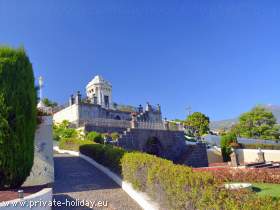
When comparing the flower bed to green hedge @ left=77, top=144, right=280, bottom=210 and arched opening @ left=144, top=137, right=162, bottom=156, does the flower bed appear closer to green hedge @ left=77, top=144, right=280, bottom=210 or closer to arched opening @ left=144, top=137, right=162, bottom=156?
green hedge @ left=77, top=144, right=280, bottom=210

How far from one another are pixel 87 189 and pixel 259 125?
47452 millimetres

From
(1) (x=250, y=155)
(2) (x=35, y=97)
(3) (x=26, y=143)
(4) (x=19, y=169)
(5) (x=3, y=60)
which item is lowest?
(1) (x=250, y=155)

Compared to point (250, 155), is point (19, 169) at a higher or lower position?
higher

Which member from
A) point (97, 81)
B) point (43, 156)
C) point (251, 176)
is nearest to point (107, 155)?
point (43, 156)

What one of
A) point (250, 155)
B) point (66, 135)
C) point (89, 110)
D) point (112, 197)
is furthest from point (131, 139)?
point (112, 197)

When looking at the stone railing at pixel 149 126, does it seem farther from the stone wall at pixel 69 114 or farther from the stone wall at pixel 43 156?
the stone wall at pixel 43 156

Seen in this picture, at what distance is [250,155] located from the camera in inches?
1373

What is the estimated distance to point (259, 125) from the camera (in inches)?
2095

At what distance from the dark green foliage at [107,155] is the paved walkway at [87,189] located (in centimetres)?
58

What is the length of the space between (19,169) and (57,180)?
366 cm

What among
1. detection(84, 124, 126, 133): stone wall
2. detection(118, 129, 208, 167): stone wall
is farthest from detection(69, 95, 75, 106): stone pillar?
detection(118, 129, 208, 167): stone wall

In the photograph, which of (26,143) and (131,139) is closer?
(26,143)

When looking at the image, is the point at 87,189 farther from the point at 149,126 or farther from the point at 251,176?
the point at 149,126

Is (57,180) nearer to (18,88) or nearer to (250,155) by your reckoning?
(18,88)
